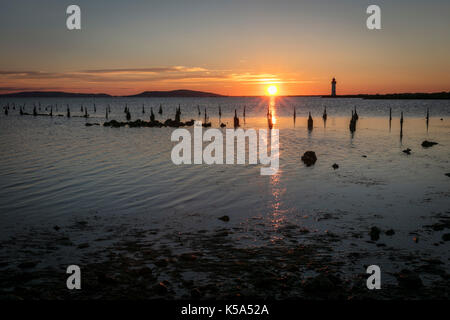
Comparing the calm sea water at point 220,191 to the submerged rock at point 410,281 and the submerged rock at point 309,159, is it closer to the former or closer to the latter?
the submerged rock at point 309,159

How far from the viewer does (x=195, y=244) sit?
10023 mm

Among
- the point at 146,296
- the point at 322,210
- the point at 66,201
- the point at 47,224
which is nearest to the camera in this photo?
the point at 146,296

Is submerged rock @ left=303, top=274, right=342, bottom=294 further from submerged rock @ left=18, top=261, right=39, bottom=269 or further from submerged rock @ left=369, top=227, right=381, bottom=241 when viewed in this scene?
submerged rock @ left=18, top=261, right=39, bottom=269

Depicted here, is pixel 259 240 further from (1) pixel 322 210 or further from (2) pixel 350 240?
(1) pixel 322 210

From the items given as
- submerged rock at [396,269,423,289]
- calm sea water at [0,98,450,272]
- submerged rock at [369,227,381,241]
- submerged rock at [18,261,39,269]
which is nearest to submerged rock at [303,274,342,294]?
submerged rock at [396,269,423,289]

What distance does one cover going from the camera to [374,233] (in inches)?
413

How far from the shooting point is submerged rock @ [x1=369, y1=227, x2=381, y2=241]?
10.4 m

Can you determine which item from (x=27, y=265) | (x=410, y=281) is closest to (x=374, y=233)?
(x=410, y=281)

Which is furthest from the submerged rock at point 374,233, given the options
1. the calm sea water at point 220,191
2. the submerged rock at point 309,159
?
the submerged rock at point 309,159

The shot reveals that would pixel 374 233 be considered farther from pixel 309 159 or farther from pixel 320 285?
pixel 309 159

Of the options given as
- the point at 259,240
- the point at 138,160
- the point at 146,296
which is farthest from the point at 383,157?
the point at 146,296

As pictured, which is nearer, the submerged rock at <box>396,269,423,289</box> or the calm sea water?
the submerged rock at <box>396,269,423,289</box>
